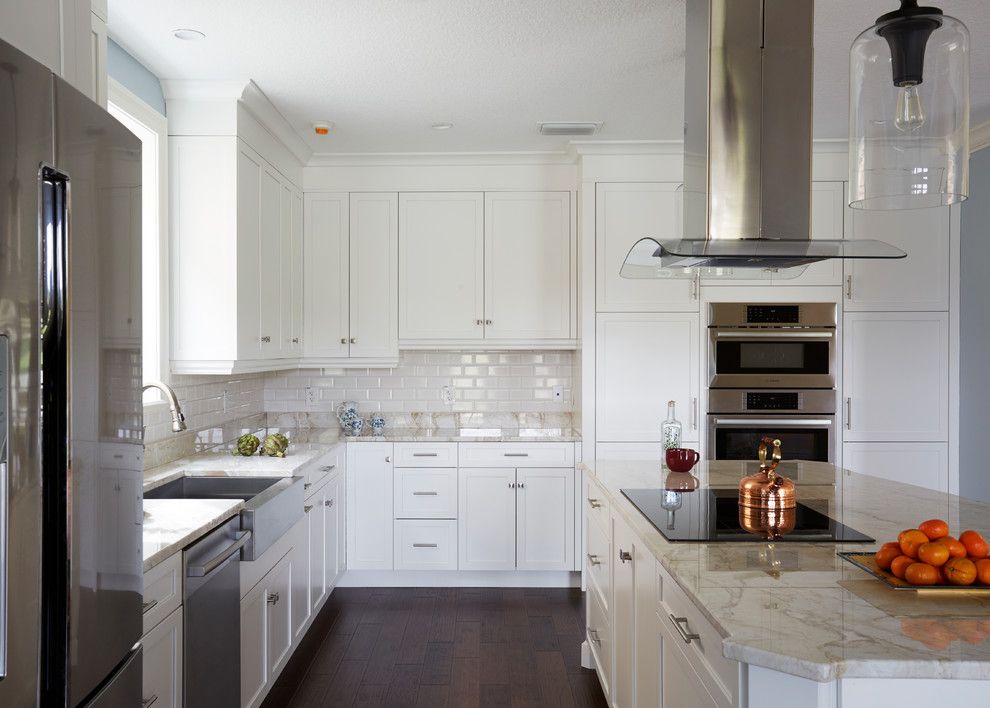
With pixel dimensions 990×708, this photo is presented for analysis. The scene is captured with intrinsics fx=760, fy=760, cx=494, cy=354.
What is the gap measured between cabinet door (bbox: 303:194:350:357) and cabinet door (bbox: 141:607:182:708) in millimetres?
2770

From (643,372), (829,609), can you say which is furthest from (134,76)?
(829,609)

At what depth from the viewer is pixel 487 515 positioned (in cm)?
455

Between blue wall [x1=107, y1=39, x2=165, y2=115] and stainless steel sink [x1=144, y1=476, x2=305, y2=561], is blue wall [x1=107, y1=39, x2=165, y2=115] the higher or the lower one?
the higher one

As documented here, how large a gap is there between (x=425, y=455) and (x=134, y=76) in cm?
249

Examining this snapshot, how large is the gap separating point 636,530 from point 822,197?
3086mm

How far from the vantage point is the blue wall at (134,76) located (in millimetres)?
3004

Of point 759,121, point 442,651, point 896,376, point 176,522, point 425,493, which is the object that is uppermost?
point 759,121

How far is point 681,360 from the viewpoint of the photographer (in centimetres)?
446

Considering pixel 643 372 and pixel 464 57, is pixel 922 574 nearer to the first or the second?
pixel 464 57

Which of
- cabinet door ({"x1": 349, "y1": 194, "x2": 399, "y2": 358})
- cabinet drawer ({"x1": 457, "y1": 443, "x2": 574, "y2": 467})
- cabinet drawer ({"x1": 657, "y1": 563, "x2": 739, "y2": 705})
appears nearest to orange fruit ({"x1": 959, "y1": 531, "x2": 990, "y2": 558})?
cabinet drawer ({"x1": 657, "y1": 563, "x2": 739, "y2": 705})

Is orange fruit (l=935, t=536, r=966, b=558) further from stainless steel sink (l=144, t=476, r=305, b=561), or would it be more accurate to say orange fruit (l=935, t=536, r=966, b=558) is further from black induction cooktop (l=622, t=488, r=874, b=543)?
stainless steel sink (l=144, t=476, r=305, b=561)

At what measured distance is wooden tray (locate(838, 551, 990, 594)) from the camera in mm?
1521

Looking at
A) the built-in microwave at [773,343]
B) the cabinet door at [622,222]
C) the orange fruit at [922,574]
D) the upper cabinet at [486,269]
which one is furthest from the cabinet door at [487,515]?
the orange fruit at [922,574]

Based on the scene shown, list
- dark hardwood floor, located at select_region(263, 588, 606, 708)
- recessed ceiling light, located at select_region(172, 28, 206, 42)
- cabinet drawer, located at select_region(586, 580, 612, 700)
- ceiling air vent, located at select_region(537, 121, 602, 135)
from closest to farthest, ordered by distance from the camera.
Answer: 1. cabinet drawer, located at select_region(586, 580, 612, 700)
2. recessed ceiling light, located at select_region(172, 28, 206, 42)
3. dark hardwood floor, located at select_region(263, 588, 606, 708)
4. ceiling air vent, located at select_region(537, 121, 602, 135)
